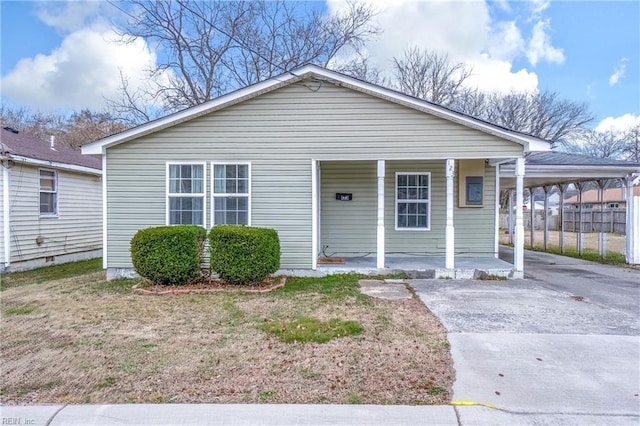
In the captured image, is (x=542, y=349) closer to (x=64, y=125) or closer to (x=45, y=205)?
(x=45, y=205)

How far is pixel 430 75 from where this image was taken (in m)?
23.9

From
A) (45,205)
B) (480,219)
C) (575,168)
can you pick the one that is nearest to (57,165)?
(45,205)

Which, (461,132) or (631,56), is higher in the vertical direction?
(631,56)

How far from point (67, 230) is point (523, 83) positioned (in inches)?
1129

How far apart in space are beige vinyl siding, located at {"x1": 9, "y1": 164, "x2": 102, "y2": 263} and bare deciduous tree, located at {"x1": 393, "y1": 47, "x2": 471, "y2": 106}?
725 inches

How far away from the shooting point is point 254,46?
19.7 m

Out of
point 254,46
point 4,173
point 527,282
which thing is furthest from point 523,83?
point 4,173

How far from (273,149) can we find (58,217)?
7.64 metres

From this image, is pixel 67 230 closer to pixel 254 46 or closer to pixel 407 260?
pixel 407 260

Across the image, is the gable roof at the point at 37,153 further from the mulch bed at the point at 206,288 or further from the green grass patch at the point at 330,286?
the green grass patch at the point at 330,286

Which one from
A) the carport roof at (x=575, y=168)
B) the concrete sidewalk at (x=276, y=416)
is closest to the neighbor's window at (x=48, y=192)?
the concrete sidewalk at (x=276, y=416)

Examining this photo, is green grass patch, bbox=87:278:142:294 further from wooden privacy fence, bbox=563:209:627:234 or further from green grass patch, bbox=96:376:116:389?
wooden privacy fence, bbox=563:209:627:234

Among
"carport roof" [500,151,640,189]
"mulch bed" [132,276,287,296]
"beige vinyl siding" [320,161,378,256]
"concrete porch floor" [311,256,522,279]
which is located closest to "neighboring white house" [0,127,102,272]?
"mulch bed" [132,276,287,296]

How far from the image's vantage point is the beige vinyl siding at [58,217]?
9.70 metres
